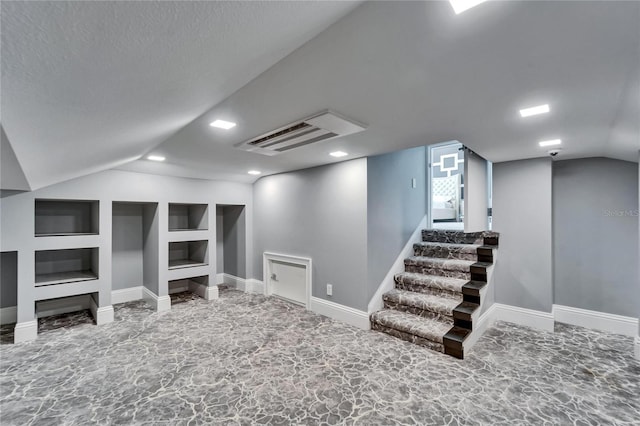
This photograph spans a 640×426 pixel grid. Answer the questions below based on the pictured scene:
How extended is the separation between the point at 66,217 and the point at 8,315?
4.72ft

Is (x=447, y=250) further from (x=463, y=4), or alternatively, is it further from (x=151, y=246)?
(x=151, y=246)

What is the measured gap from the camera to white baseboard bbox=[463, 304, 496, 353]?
9.76 ft

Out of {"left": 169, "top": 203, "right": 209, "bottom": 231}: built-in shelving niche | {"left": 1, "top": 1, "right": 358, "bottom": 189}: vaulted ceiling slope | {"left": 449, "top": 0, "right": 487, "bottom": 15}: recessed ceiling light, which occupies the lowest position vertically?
{"left": 169, "top": 203, "right": 209, "bottom": 231}: built-in shelving niche

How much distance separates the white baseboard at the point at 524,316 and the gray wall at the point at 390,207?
1.55 m

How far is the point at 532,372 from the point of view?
2586 millimetres

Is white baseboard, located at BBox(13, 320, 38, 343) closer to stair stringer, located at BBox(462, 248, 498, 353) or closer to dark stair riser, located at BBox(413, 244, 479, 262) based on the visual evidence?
stair stringer, located at BBox(462, 248, 498, 353)

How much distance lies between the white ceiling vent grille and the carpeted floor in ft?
7.15

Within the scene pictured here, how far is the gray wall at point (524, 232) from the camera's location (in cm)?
359

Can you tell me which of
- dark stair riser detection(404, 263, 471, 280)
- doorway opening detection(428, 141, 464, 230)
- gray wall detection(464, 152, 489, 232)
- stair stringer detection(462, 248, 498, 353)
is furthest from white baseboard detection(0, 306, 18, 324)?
doorway opening detection(428, 141, 464, 230)

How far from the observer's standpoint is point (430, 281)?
3764mm

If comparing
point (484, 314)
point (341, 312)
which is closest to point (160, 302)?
point (341, 312)

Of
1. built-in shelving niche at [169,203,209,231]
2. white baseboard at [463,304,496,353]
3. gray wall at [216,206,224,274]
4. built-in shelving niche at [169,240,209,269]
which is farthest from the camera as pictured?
gray wall at [216,206,224,274]

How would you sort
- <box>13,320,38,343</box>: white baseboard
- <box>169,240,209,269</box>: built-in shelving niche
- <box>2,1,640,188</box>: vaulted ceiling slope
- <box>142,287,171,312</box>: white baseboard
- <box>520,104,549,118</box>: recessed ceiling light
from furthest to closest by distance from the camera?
<box>169,240,209,269</box>: built-in shelving niche → <box>142,287,171,312</box>: white baseboard → <box>13,320,38,343</box>: white baseboard → <box>520,104,549,118</box>: recessed ceiling light → <box>2,1,640,188</box>: vaulted ceiling slope

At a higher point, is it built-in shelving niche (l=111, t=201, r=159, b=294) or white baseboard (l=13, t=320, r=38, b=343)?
built-in shelving niche (l=111, t=201, r=159, b=294)
